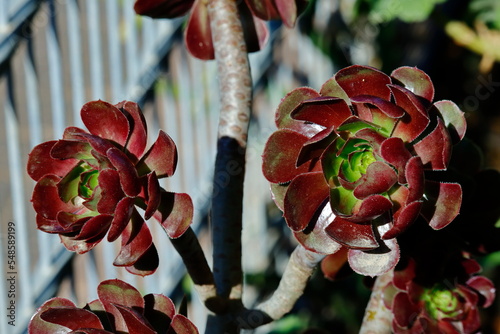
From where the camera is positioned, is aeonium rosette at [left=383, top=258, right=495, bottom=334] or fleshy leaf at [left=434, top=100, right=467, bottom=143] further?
aeonium rosette at [left=383, top=258, right=495, bottom=334]

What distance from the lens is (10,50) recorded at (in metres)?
1.48

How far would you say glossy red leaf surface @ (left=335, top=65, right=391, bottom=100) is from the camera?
0.36m

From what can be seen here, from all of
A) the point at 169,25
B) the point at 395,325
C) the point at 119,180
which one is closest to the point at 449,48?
the point at 169,25

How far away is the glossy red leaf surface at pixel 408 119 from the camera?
345mm

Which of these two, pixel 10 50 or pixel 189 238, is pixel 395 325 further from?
pixel 10 50

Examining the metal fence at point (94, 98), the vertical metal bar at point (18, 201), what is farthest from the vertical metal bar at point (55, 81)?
the vertical metal bar at point (18, 201)

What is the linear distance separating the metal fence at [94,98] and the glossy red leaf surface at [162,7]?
0.84m

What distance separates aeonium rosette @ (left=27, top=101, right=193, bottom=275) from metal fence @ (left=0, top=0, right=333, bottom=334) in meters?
0.91

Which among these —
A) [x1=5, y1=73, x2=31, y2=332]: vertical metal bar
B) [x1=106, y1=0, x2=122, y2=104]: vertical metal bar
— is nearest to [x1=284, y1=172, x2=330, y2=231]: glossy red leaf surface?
[x1=5, y1=73, x2=31, y2=332]: vertical metal bar

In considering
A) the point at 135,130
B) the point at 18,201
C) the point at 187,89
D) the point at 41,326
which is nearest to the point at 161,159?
the point at 135,130

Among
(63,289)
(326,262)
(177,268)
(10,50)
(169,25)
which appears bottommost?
(177,268)

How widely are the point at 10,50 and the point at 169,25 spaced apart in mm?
581

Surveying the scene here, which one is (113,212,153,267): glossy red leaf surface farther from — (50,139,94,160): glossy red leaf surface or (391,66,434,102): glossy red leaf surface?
(391,66,434,102): glossy red leaf surface

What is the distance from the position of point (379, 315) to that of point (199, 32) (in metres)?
0.29
